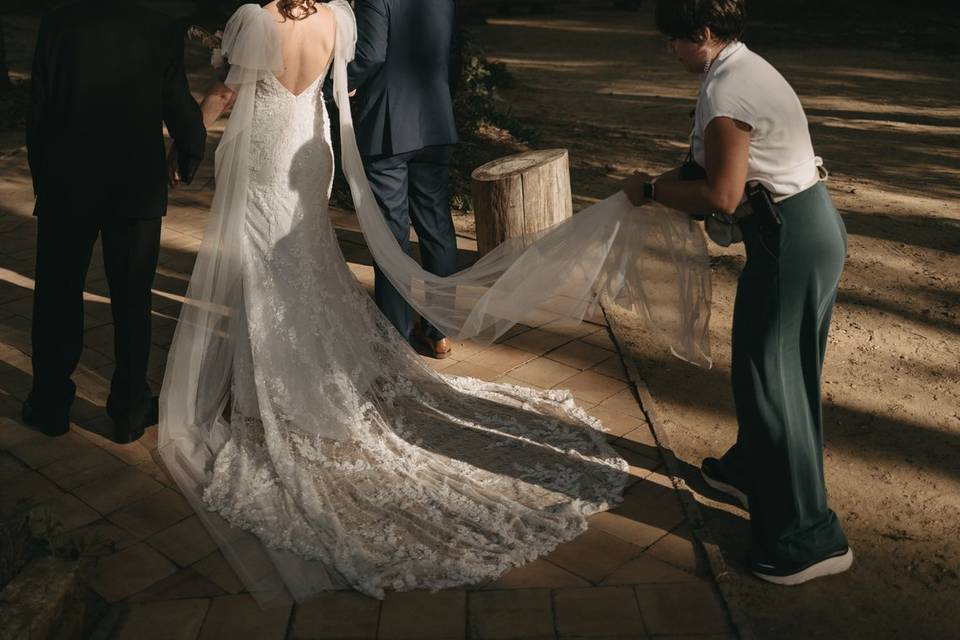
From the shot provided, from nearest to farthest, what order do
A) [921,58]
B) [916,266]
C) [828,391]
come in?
[828,391]
[916,266]
[921,58]

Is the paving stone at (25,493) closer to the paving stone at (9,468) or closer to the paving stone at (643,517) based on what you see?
the paving stone at (9,468)

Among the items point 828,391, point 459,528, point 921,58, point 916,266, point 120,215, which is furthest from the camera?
point 921,58

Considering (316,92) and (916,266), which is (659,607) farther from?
(916,266)

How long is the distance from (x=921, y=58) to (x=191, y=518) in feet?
48.7

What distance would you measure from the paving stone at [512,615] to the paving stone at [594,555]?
18 centimetres

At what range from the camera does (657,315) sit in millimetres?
3736

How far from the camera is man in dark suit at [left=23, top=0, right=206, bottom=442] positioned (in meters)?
3.77

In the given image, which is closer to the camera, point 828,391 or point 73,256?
point 73,256

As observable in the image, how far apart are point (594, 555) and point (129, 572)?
1.56 meters

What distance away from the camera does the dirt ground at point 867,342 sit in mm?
3305

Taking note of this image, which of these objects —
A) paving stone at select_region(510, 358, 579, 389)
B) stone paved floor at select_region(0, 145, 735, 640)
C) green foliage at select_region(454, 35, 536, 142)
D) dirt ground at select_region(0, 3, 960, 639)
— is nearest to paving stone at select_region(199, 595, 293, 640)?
stone paved floor at select_region(0, 145, 735, 640)

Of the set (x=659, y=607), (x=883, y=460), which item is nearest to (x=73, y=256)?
(x=659, y=607)

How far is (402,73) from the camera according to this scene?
4699 mm

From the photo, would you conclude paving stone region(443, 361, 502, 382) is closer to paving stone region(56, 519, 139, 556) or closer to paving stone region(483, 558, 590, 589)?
paving stone region(483, 558, 590, 589)
